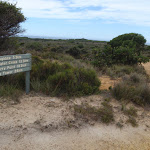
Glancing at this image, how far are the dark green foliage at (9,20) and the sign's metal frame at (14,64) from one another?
298cm

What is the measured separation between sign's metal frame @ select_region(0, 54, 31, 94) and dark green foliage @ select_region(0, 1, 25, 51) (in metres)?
2.98

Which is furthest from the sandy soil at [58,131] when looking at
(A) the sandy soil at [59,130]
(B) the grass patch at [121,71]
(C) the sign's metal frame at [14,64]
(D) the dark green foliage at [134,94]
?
(B) the grass patch at [121,71]

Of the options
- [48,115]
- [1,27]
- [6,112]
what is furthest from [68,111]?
[1,27]

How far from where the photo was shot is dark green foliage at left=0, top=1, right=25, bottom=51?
22.5 ft

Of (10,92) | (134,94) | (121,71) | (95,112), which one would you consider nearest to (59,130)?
(95,112)

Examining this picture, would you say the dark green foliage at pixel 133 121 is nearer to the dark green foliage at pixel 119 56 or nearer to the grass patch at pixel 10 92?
the grass patch at pixel 10 92

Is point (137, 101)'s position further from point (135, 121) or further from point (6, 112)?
point (6, 112)

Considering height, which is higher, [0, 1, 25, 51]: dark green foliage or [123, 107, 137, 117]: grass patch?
[0, 1, 25, 51]: dark green foliage

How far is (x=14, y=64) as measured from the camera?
4.34m

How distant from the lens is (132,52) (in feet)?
35.5

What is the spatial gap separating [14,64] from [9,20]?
3.55 meters

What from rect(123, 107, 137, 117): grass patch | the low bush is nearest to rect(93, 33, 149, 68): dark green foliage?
rect(123, 107, 137, 117): grass patch

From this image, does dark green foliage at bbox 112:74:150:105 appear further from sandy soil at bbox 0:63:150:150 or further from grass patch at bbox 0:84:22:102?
grass patch at bbox 0:84:22:102

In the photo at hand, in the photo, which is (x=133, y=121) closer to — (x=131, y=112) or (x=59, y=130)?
(x=131, y=112)
